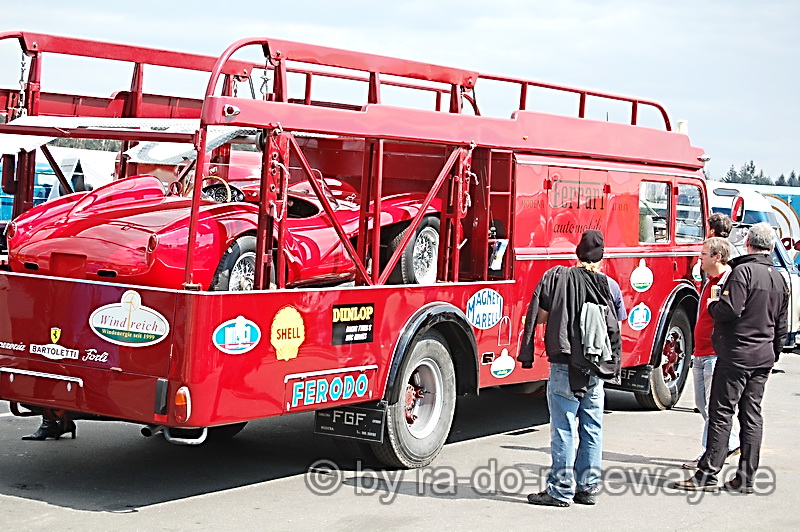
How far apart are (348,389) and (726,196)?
1609 centimetres

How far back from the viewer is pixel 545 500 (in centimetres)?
757

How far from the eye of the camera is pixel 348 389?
780 centimetres

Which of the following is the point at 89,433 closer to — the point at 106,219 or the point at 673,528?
the point at 106,219

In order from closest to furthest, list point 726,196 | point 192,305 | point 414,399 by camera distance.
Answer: point 192,305
point 414,399
point 726,196

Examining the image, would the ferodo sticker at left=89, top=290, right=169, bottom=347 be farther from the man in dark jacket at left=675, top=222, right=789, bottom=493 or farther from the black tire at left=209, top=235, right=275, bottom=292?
the man in dark jacket at left=675, top=222, right=789, bottom=493

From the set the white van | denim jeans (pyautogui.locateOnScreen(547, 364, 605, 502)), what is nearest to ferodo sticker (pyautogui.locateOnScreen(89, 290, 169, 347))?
denim jeans (pyautogui.locateOnScreen(547, 364, 605, 502))

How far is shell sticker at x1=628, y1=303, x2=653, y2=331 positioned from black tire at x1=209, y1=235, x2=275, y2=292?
4709 millimetres

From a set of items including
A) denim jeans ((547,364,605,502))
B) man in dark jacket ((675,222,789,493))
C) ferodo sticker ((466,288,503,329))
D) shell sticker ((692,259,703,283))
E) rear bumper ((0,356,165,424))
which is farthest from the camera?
shell sticker ((692,259,703,283))

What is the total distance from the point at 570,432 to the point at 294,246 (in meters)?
2.18

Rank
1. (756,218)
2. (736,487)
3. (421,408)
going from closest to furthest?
(736,487), (421,408), (756,218)

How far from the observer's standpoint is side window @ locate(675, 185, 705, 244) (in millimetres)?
11922

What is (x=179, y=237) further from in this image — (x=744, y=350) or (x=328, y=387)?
(x=744, y=350)

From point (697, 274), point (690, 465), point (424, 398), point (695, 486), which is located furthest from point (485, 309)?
point (697, 274)

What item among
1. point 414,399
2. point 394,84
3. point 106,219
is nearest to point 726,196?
point 394,84
